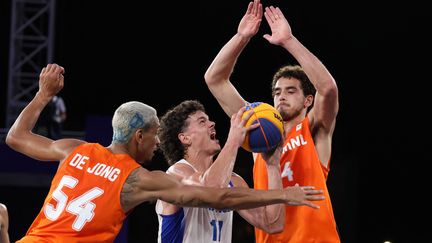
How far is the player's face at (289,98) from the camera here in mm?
4766

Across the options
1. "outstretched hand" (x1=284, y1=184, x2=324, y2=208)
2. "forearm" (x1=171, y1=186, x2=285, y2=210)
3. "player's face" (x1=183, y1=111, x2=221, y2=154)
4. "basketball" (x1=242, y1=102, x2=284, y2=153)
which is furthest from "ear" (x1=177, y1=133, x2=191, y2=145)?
"outstretched hand" (x1=284, y1=184, x2=324, y2=208)

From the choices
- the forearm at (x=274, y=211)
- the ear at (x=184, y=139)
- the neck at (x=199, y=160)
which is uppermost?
the ear at (x=184, y=139)

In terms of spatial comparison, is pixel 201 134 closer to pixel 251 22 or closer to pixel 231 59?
pixel 231 59

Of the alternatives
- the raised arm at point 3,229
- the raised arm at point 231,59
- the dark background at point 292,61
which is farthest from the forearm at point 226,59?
the dark background at point 292,61

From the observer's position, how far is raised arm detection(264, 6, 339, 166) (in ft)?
14.6

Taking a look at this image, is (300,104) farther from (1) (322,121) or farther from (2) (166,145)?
(2) (166,145)

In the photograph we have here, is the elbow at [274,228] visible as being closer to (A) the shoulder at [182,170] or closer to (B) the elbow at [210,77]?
(A) the shoulder at [182,170]

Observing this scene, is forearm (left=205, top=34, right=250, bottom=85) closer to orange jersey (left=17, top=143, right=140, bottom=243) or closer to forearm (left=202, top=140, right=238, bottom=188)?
forearm (left=202, top=140, right=238, bottom=188)

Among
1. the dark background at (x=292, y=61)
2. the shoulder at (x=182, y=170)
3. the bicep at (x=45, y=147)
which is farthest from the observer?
the dark background at (x=292, y=61)

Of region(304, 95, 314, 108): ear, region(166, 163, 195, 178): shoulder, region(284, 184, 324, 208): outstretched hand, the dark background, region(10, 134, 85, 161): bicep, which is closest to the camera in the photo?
region(284, 184, 324, 208): outstretched hand

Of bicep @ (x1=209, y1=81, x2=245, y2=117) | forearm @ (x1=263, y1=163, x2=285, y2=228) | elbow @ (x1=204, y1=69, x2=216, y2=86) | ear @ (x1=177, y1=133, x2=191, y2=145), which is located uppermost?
elbow @ (x1=204, y1=69, x2=216, y2=86)

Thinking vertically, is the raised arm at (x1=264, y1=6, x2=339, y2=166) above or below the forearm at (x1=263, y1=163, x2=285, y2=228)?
above

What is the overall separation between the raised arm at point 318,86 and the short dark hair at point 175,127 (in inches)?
33.2

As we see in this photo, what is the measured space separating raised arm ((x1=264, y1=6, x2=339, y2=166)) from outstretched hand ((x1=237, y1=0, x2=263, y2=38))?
13 centimetres
